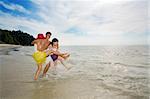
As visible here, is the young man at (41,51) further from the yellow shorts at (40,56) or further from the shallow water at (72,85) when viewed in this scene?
the shallow water at (72,85)

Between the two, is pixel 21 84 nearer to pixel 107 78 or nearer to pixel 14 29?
pixel 14 29

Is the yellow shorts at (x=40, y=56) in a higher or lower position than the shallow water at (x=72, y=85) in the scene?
higher

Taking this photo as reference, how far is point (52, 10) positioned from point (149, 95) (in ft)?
5.02

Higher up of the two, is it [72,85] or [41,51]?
[41,51]

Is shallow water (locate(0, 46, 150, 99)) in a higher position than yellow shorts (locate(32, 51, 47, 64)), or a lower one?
lower

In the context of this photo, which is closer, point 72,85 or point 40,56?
point 72,85

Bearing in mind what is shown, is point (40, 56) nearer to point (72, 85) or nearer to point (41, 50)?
point (41, 50)

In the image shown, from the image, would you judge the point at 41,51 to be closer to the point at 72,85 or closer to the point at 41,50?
the point at 41,50

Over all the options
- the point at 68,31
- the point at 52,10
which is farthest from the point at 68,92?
the point at 52,10

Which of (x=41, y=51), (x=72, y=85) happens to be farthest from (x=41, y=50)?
(x=72, y=85)

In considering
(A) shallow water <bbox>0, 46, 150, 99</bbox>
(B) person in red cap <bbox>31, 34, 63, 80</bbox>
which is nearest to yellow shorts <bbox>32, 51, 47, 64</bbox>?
(B) person in red cap <bbox>31, 34, 63, 80</bbox>

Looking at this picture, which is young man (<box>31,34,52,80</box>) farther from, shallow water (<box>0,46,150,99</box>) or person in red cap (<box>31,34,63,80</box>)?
shallow water (<box>0,46,150,99</box>)

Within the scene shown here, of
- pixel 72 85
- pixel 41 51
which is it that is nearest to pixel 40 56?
pixel 41 51

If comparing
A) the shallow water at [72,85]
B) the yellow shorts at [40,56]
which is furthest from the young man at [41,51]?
the shallow water at [72,85]
